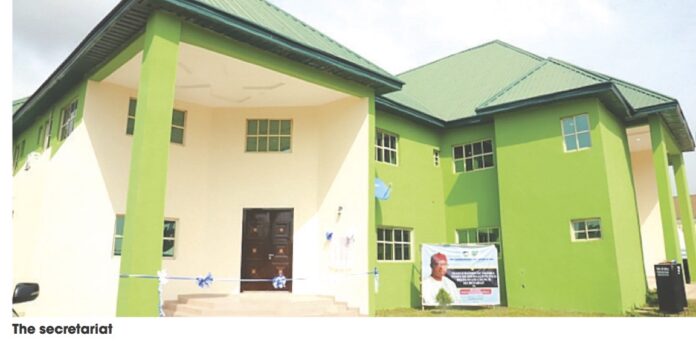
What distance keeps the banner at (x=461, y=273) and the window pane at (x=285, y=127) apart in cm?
421

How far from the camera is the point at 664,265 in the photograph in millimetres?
10266

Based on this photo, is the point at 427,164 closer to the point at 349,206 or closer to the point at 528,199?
the point at 528,199

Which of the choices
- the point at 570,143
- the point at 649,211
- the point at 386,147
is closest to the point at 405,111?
the point at 386,147

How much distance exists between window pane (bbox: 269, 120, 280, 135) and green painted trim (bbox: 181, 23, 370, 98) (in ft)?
→ 6.41

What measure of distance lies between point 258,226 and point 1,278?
6566mm

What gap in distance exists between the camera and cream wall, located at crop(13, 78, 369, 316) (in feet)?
28.7

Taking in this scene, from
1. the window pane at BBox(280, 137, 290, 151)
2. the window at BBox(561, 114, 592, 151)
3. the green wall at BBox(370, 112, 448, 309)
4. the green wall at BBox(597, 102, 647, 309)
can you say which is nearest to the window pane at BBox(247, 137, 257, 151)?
the window pane at BBox(280, 137, 290, 151)

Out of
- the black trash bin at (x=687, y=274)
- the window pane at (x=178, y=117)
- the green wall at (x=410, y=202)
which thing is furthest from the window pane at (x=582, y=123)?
the window pane at (x=178, y=117)

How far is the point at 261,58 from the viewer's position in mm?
8500

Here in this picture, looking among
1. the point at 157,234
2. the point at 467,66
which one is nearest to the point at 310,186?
the point at 157,234

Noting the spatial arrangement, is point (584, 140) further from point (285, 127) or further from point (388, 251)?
point (285, 127)

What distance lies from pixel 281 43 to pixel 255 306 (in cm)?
462

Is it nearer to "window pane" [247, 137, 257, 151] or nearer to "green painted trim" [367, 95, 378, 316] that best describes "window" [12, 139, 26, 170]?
"window pane" [247, 137, 257, 151]

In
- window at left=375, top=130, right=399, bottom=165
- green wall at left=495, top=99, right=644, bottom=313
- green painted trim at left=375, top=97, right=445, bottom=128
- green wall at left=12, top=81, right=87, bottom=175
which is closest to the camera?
green wall at left=12, top=81, right=87, bottom=175
